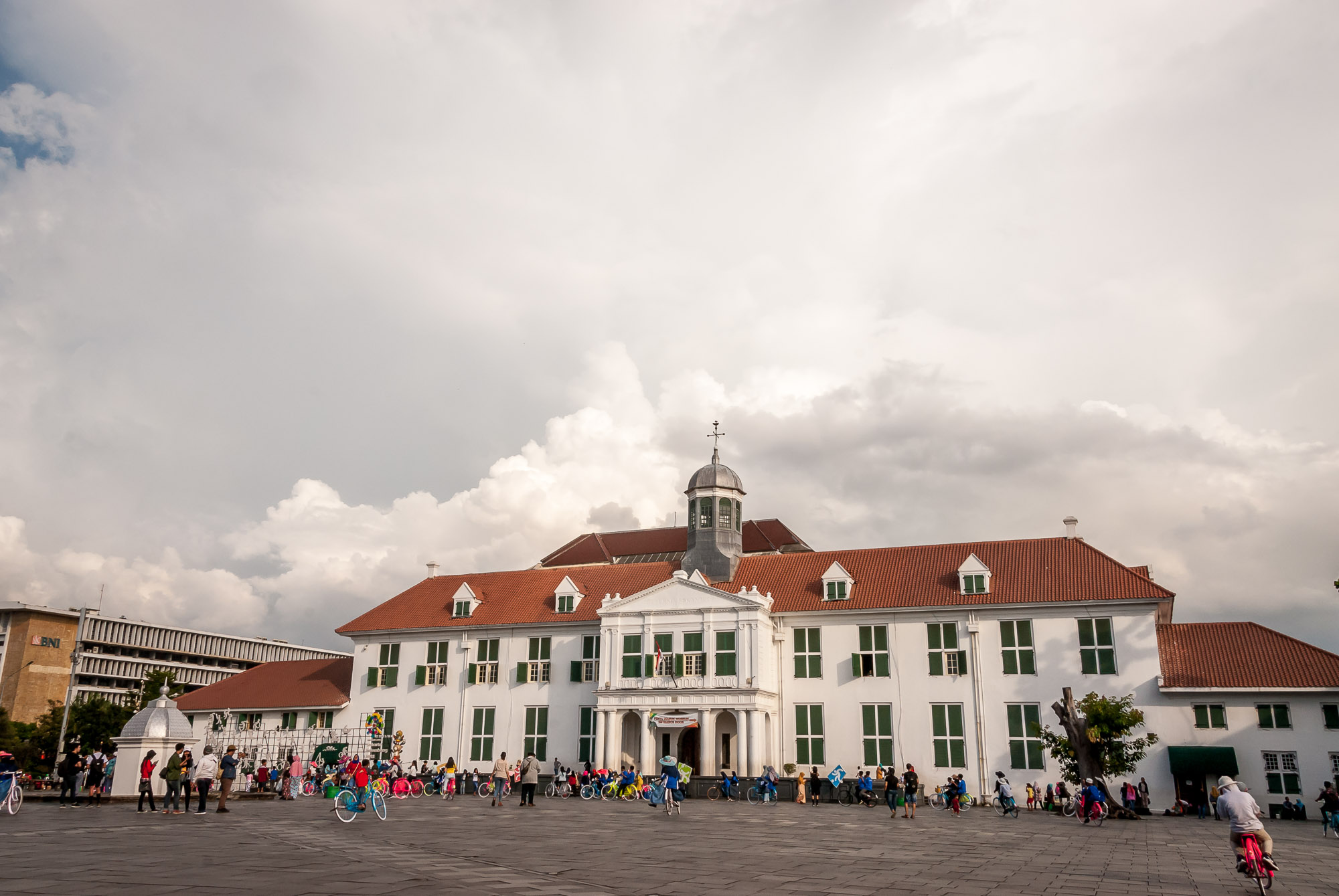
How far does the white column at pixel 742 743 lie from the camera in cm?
4069

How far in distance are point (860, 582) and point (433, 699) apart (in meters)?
21.9

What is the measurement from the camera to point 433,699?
4869 centimetres

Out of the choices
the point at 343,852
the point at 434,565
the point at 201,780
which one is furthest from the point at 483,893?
the point at 434,565

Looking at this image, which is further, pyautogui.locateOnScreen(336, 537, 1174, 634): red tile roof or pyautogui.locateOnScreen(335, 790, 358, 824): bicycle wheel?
pyautogui.locateOnScreen(336, 537, 1174, 634): red tile roof

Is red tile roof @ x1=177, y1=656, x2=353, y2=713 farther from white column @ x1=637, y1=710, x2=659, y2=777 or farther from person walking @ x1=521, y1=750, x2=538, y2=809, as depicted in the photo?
person walking @ x1=521, y1=750, x2=538, y2=809

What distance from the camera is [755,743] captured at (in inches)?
1609

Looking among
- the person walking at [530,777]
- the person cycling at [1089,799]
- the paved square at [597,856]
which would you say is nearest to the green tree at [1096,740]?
Result: the person cycling at [1089,799]

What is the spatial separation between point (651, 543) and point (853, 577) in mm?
26243

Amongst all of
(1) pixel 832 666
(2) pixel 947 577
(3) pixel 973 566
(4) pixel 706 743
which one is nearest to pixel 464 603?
(4) pixel 706 743

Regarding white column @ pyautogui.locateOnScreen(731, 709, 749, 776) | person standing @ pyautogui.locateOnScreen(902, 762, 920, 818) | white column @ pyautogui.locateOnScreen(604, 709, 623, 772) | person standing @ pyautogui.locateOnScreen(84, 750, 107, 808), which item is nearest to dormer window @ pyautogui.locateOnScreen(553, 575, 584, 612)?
white column @ pyautogui.locateOnScreen(604, 709, 623, 772)

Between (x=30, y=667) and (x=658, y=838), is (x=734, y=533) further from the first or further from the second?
(x=30, y=667)

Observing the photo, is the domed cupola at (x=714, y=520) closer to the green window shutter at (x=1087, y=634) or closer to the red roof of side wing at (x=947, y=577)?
the red roof of side wing at (x=947, y=577)

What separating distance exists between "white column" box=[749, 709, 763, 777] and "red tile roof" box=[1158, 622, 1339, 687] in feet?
52.4

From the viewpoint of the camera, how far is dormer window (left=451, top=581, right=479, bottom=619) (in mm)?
49969
